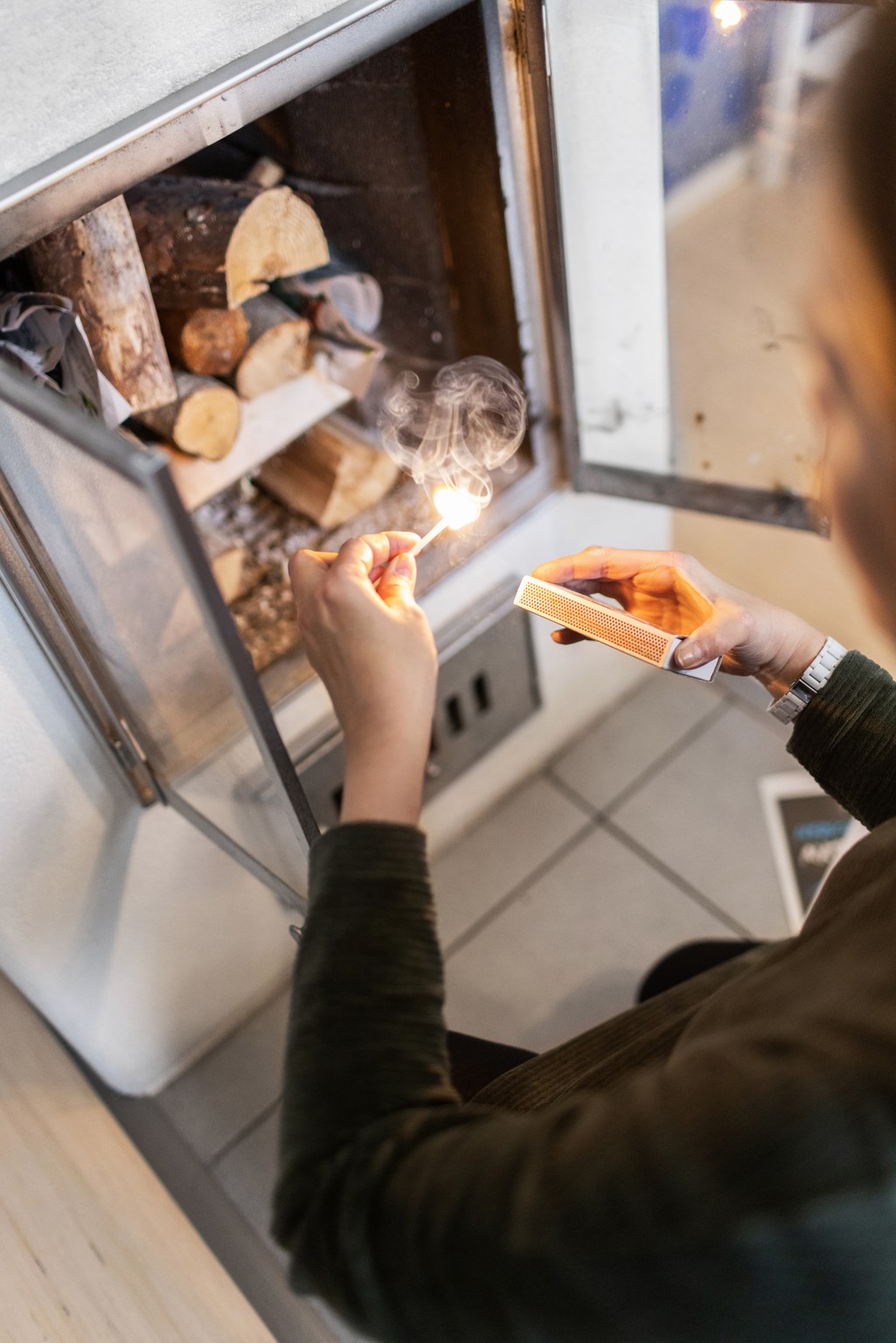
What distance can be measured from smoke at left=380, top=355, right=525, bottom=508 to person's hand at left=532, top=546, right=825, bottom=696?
31cm

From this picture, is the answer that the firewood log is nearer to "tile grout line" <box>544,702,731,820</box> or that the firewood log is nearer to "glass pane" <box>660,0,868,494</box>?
"glass pane" <box>660,0,868,494</box>

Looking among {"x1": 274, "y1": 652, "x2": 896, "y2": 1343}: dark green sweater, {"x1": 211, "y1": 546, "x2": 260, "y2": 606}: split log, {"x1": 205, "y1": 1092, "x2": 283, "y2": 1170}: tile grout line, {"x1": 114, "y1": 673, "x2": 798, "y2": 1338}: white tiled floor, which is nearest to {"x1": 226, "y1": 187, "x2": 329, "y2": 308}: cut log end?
{"x1": 211, "y1": 546, "x2": 260, "y2": 606}: split log

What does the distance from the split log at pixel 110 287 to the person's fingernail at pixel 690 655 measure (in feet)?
2.09

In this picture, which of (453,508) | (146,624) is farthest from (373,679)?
→ (453,508)

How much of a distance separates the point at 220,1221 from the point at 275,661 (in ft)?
2.64

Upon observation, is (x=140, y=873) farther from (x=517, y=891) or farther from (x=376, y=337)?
(x=376, y=337)

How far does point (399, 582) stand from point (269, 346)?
22.3 inches

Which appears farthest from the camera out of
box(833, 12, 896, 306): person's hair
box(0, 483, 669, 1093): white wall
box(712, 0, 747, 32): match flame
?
box(0, 483, 669, 1093): white wall

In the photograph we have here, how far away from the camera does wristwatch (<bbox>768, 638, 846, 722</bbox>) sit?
94cm

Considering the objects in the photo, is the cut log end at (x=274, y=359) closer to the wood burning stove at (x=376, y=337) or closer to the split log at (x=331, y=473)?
the wood burning stove at (x=376, y=337)

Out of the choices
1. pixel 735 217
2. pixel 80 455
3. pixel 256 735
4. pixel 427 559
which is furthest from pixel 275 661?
pixel 735 217

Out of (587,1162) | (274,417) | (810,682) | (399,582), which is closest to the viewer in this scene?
(587,1162)

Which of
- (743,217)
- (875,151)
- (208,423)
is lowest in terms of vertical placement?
(208,423)

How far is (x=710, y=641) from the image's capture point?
92 centimetres
